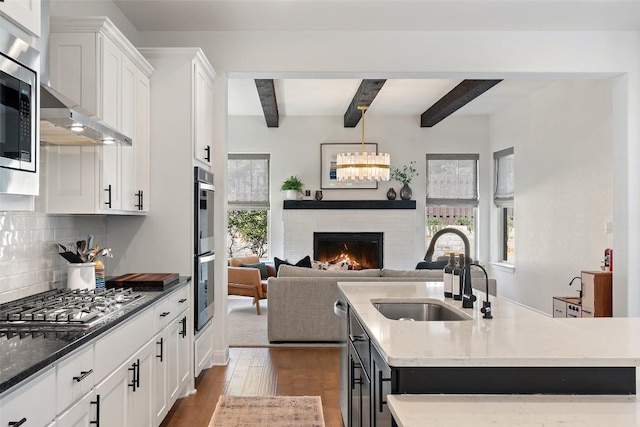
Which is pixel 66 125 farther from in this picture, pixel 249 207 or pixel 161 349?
pixel 249 207

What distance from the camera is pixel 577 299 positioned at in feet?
18.6

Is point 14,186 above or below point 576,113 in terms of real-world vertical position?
below

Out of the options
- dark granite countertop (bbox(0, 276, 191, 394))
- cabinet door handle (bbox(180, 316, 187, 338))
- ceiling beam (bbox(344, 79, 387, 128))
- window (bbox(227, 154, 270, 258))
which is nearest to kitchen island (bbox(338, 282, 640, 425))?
dark granite countertop (bbox(0, 276, 191, 394))

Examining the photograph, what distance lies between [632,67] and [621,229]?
1.44 metres

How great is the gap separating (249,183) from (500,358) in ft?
25.6

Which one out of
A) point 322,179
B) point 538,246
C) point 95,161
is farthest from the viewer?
point 322,179

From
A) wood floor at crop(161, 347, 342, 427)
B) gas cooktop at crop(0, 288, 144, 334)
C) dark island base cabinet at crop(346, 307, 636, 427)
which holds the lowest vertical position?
wood floor at crop(161, 347, 342, 427)

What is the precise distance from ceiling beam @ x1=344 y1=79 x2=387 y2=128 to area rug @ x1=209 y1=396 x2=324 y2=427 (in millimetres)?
3616

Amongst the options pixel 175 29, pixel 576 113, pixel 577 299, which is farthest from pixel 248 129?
pixel 577 299

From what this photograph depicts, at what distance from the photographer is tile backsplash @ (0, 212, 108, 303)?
2.72 meters

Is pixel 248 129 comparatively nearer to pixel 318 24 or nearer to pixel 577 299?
pixel 318 24

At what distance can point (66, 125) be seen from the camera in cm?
247

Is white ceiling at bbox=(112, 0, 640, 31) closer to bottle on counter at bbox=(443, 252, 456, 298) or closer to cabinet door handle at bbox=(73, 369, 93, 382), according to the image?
bottle on counter at bbox=(443, 252, 456, 298)

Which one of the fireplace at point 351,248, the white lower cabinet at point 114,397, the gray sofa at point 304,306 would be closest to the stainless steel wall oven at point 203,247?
the gray sofa at point 304,306
